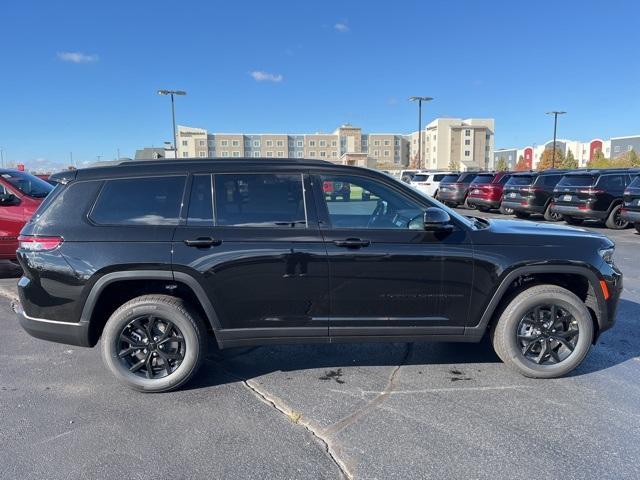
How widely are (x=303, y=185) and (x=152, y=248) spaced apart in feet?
4.07

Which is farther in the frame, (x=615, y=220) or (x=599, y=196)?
(x=615, y=220)

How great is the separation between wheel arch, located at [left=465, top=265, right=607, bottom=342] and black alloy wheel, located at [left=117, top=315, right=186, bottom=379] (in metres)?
2.34

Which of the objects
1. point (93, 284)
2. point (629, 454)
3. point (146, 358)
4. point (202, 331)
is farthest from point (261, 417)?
point (629, 454)

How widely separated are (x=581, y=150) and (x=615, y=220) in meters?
119

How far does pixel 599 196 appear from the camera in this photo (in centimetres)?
1316

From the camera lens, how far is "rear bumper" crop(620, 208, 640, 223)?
11328 millimetres

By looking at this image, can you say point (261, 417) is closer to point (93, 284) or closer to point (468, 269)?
point (93, 284)

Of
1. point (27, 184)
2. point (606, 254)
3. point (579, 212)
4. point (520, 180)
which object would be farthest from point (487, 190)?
point (27, 184)

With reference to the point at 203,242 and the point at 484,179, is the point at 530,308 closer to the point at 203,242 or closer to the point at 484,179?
the point at 203,242

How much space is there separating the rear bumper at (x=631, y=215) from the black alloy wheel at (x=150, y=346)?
461 inches

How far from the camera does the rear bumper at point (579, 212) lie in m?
13.2

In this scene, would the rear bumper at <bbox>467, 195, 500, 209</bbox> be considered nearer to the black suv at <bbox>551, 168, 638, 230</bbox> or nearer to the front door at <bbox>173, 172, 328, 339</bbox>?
the black suv at <bbox>551, 168, 638, 230</bbox>

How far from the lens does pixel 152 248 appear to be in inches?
138

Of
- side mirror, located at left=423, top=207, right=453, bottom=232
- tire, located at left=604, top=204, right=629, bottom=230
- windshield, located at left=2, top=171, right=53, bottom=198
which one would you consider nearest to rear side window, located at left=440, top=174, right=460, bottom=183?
tire, located at left=604, top=204, right=629, bottom=230
